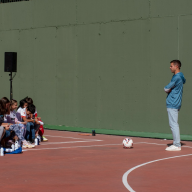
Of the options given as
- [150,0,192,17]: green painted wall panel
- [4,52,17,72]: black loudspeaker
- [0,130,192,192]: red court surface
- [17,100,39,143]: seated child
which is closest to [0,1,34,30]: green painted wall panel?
[4,52,17,72]: black loudspeaker

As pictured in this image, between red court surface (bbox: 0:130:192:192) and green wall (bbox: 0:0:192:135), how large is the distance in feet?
11.0

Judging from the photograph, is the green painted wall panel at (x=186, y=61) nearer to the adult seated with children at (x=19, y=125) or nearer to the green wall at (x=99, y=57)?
the green wall at (x=99, y=57)

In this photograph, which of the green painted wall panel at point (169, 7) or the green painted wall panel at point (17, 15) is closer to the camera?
the green painted wall panel at point (169, 7)

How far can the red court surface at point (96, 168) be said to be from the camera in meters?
8.94

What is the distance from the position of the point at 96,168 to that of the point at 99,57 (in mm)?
9746

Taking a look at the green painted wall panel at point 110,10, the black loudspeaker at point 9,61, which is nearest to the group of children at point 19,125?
the green painted wall panel at point 110,10

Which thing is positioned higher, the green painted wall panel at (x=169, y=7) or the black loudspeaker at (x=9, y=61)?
the green painted wall panel at (x=169, y=7)

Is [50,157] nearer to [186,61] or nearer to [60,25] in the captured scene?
[186,61]

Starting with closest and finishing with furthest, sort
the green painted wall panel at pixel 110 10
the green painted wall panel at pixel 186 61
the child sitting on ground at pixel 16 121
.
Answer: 1. the child sitting on ground at pixel 16 121
2. the green painted wall panel at pixel 186 61
3. the green painted wall panel at pixel 110 10

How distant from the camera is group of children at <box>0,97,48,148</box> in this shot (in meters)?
13.7

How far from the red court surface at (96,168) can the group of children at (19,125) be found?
445mm

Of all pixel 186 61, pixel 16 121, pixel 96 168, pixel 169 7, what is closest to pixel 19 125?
pixel 16 121

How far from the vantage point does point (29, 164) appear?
11.5 meters

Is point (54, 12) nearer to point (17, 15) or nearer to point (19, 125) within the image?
point (17, 15)
